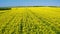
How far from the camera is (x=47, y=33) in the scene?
10.6m

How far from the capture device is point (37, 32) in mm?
10977

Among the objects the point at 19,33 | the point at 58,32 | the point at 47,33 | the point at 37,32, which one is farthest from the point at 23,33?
A: the point at 58,32

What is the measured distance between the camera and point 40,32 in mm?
10961

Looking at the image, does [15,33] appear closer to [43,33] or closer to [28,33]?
[28,33]

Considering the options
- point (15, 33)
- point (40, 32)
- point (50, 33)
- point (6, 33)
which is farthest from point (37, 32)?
point (6, 33)

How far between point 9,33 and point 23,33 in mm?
1153

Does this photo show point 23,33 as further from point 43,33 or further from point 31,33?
point 43,33

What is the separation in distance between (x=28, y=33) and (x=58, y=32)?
2424 millimetres

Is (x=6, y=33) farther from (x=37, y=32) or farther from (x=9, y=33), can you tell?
(x=37, y=32)

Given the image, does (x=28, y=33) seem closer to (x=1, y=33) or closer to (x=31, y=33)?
(x=31, y=33)

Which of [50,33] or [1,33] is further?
[1,33]

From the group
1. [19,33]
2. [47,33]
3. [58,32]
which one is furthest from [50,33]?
[19,33]

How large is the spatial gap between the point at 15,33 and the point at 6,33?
0.76 metres

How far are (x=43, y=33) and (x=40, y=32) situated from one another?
1.28 feet
